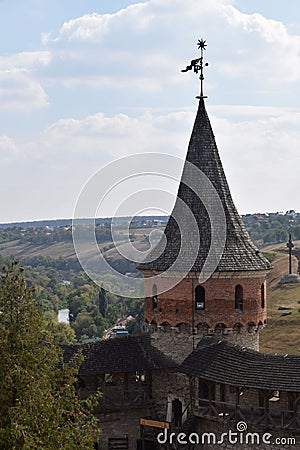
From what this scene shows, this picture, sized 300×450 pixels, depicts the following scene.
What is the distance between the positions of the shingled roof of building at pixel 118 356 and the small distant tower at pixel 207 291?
49 cm

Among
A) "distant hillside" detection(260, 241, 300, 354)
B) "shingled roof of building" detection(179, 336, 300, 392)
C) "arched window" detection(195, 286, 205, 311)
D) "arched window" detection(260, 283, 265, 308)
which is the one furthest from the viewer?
"distant hillside" detection(260, 241, 300, 354)

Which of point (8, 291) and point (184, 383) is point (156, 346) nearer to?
point (184, 383)

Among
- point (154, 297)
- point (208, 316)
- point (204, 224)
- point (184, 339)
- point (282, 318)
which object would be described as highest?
point (204, 224)

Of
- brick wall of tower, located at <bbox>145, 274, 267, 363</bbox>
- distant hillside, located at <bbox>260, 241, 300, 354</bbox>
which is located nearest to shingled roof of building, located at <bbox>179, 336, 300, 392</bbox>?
brick wall of tower, located at <bbox>145, 274, 267, 363</bbox>

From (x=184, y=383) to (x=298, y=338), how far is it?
53.9 m

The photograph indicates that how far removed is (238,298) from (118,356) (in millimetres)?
5201

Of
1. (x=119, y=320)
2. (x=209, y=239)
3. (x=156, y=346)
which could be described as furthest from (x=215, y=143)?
(x=119, y=320)

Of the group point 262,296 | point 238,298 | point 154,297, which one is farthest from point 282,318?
point 238,298

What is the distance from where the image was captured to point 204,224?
95.5 ft

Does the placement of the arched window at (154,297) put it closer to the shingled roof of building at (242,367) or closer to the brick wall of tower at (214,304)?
the brick wall of tower at (214,304)

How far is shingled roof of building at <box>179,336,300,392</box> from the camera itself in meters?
23.2

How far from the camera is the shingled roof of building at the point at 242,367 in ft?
76.2

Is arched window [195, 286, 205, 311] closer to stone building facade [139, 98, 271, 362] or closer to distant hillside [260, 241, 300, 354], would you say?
stone building facade [139, 98, 271, 362]

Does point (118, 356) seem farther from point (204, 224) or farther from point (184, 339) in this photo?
point (204, 224)
